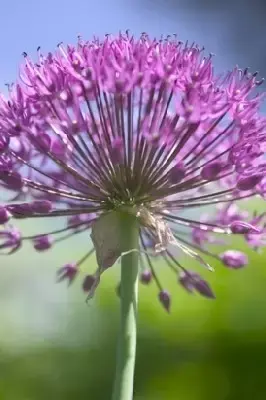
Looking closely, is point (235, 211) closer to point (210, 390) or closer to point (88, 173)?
point (88, 173)

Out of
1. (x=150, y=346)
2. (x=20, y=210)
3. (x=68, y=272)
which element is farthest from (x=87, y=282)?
(x=150, y=346)

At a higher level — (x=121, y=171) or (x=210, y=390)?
(x=121, y=171)

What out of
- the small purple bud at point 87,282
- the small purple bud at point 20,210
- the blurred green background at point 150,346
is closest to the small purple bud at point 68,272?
the small purple bud at point 87,282

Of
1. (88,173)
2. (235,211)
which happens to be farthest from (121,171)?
(235,211)

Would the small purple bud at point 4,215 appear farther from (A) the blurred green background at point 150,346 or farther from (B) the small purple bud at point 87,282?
(A) the blurred green background at point 150,346

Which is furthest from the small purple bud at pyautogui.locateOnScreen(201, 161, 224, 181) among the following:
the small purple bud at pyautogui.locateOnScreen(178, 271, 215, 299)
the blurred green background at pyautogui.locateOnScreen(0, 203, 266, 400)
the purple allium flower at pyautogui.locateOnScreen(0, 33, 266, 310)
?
the blurred green background at pyautogui.locateOnScreen(0, 203, 266, 400)

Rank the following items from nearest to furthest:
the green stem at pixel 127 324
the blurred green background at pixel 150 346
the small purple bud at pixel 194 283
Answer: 1. the green stem at pixel 127 324
2. the small purple bud at pixel 194 283
3. the blurred green background at pixel 150 346
